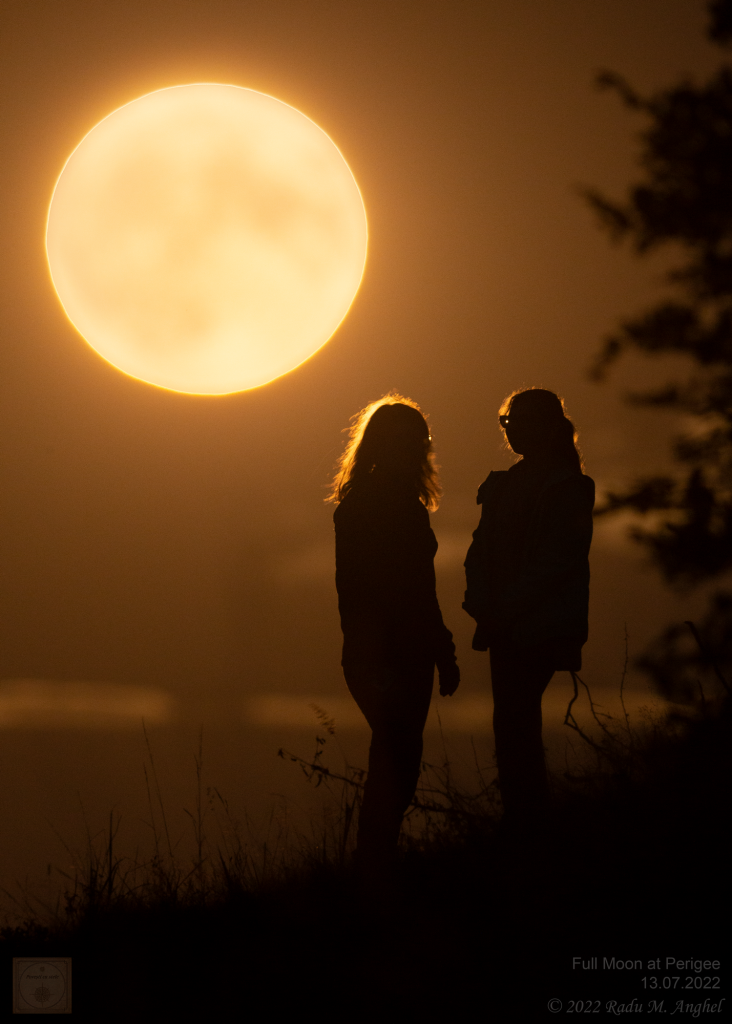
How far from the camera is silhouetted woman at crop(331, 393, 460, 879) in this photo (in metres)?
3.47

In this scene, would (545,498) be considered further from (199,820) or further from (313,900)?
(199,820)

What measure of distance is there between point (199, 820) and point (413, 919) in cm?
161

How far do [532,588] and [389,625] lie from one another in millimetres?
597

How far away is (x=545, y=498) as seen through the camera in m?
3.64

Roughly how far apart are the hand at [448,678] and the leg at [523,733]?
0.20 metres

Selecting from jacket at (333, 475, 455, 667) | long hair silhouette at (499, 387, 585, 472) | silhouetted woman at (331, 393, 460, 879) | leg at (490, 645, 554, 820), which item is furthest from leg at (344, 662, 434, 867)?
long hair silhouette at (499, 387, 585, 472)

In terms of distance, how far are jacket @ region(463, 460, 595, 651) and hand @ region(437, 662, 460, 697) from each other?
0.17m

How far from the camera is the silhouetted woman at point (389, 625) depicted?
11.4 feet

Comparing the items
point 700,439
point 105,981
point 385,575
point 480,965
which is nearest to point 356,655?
point 385,575

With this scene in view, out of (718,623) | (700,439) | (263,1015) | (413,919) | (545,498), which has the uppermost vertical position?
(700,439)

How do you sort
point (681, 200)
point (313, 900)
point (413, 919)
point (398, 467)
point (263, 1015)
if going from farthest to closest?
1. point (681, 200)
2. point (398, 467)
3. point (313, 900)
4. point (413, 919)
5. point (263, 1015)

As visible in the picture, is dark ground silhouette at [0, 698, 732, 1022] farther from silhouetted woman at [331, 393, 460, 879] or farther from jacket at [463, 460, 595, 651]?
jacket at [463, 460, 595, 651]

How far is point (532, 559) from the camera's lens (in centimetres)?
366

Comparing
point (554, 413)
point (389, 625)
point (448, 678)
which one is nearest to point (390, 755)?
point (448, 678)
